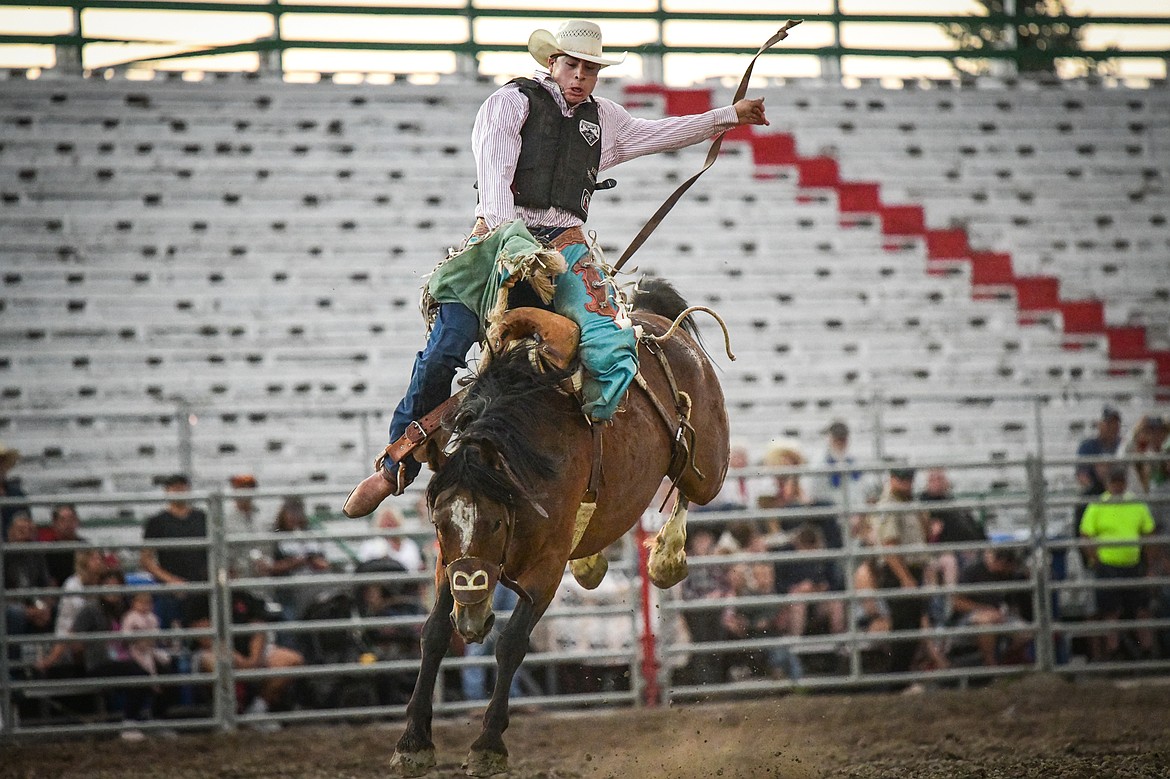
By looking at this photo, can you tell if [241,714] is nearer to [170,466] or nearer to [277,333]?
[170,466]

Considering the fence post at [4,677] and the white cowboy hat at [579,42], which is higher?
the white cowboy hat at [579,42]

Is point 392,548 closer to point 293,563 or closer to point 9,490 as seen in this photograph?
point 293,563

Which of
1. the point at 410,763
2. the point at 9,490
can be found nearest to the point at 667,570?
the point at 410,763

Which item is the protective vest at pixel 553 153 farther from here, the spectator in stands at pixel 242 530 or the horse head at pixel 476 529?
the spectator in stands at pixel 242 530

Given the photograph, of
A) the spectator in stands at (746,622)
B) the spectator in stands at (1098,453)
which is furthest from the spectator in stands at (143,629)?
the spectator in stands at (1098,453)

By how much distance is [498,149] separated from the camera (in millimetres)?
4426

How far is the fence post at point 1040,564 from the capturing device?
26.9 ft

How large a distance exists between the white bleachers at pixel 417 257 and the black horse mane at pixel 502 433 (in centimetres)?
590

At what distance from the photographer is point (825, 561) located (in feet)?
27.3

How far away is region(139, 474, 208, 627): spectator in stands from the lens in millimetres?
7707

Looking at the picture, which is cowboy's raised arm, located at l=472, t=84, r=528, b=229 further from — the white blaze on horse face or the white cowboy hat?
the white blaze on horse face

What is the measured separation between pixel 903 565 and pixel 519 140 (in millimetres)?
4840

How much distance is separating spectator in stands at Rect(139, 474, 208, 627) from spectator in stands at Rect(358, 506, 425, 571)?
1.02 meters

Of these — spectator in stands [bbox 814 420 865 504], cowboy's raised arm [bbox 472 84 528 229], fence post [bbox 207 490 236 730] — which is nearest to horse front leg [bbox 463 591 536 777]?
cowboy's raised arm [bbox 472 84 528 229]
